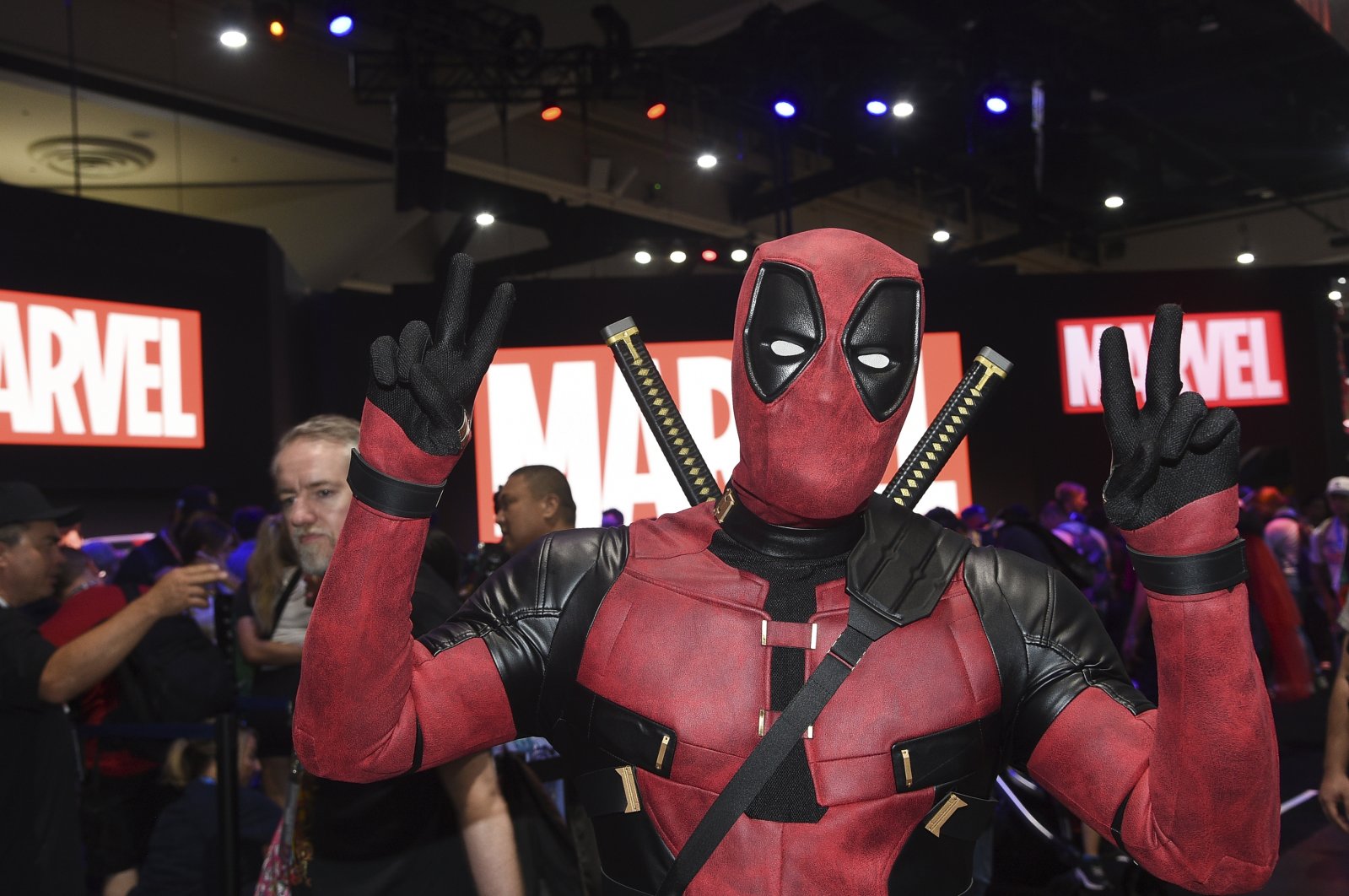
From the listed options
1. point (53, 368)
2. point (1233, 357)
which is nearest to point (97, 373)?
point (53, 368)

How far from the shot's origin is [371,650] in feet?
4.34

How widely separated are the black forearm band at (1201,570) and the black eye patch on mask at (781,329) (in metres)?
0.48

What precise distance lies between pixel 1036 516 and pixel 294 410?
22.1 feet

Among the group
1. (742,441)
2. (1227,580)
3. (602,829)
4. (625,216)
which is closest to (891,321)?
(742,441)

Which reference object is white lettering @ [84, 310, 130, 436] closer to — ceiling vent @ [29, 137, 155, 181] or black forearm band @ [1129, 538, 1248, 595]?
ceiling vent @ [29, 137, 155, 181]

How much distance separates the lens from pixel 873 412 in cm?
149

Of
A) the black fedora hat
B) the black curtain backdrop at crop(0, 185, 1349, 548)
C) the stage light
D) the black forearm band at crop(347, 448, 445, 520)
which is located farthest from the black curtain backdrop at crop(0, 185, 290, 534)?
the black forearm band at crop(347, 448, 445, 520)

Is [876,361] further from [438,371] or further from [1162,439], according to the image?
[438,371]

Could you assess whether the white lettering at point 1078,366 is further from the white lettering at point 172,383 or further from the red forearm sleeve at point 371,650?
the red forearm sleeve at point 371,650

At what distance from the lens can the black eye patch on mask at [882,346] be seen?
4.90 feet

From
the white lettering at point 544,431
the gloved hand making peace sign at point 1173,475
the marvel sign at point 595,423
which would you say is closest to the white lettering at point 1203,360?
the marvel sign at point 595,423

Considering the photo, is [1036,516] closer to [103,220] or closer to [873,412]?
[103,220]

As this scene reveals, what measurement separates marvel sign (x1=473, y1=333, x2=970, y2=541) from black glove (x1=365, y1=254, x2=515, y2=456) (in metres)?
8.20

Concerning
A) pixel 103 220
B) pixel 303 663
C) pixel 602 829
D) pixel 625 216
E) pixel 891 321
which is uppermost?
pixel 625 216
